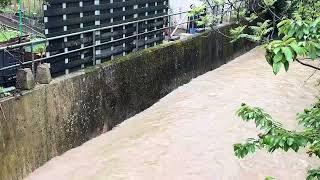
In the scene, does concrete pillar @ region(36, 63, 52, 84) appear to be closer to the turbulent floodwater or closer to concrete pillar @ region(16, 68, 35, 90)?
concrete pillar @ region(16, 68, 35, 90)

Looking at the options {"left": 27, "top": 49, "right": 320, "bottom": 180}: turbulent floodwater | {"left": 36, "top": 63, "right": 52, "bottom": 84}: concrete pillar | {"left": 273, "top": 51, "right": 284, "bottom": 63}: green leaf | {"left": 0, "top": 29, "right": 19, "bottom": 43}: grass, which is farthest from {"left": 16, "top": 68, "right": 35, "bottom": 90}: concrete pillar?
{"left": 273, "top": 51, "right": 284, "bottom": 63}: green leaf

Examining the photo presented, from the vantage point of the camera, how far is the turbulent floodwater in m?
7.28

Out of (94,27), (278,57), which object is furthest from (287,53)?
(94,27)

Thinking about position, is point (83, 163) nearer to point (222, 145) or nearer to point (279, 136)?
point (222, 145)

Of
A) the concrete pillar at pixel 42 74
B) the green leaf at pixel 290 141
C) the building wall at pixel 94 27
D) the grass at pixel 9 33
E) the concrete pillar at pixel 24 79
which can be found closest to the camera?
the green leaf at pixel 290 141

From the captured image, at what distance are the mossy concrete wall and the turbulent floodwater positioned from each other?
0.25m

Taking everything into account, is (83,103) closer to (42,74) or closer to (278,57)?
(42,74)

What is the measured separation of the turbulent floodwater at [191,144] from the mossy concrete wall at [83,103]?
9.8 inches

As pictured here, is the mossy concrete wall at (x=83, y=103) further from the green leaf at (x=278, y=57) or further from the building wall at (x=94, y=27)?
the green leaf at (x=278, y=57)

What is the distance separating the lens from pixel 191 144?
834 centimetres

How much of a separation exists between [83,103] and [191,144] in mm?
2169

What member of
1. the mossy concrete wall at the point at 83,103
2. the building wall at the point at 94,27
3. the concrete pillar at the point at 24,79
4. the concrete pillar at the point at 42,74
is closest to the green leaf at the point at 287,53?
the mossy concrete wall at the point at 83,103

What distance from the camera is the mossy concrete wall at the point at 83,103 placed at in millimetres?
6613

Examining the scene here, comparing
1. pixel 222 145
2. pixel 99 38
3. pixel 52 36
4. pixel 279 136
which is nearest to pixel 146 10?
pixel 99 38
